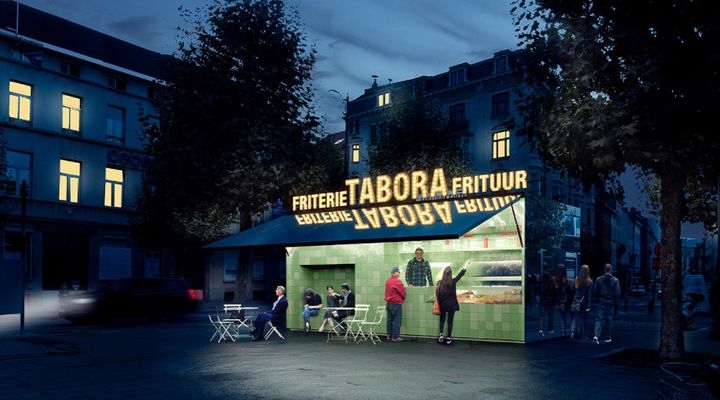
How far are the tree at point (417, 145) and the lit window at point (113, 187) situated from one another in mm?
14553

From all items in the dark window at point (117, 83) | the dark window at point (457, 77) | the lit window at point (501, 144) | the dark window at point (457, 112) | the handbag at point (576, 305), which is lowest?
the handbag at point (576, 305)

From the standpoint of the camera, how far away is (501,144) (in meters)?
50.6

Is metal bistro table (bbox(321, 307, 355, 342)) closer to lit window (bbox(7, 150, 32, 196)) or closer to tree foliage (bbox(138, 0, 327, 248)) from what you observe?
tree foliage (bbox(138, 0, 327, 248))

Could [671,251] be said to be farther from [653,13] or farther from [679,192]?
[653,13]

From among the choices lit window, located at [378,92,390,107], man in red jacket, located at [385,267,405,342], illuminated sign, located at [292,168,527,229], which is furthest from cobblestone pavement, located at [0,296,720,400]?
lit window, located at [378,92,390,107]

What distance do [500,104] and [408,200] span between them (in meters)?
34.2

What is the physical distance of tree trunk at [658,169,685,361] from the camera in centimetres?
1302

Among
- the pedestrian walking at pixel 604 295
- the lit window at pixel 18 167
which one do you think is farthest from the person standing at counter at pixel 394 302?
the lit window at pixel 18 167

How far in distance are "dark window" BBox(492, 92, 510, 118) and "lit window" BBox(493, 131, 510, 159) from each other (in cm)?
144

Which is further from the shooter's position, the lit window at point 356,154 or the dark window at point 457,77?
the lit window at point 356,154

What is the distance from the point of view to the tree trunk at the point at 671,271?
13023mm

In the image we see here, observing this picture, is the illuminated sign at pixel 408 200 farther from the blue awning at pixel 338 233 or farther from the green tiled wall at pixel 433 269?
the green tiled wall at pixel 433 269

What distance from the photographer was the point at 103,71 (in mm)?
38469

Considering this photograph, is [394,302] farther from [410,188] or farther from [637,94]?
[637,94]
